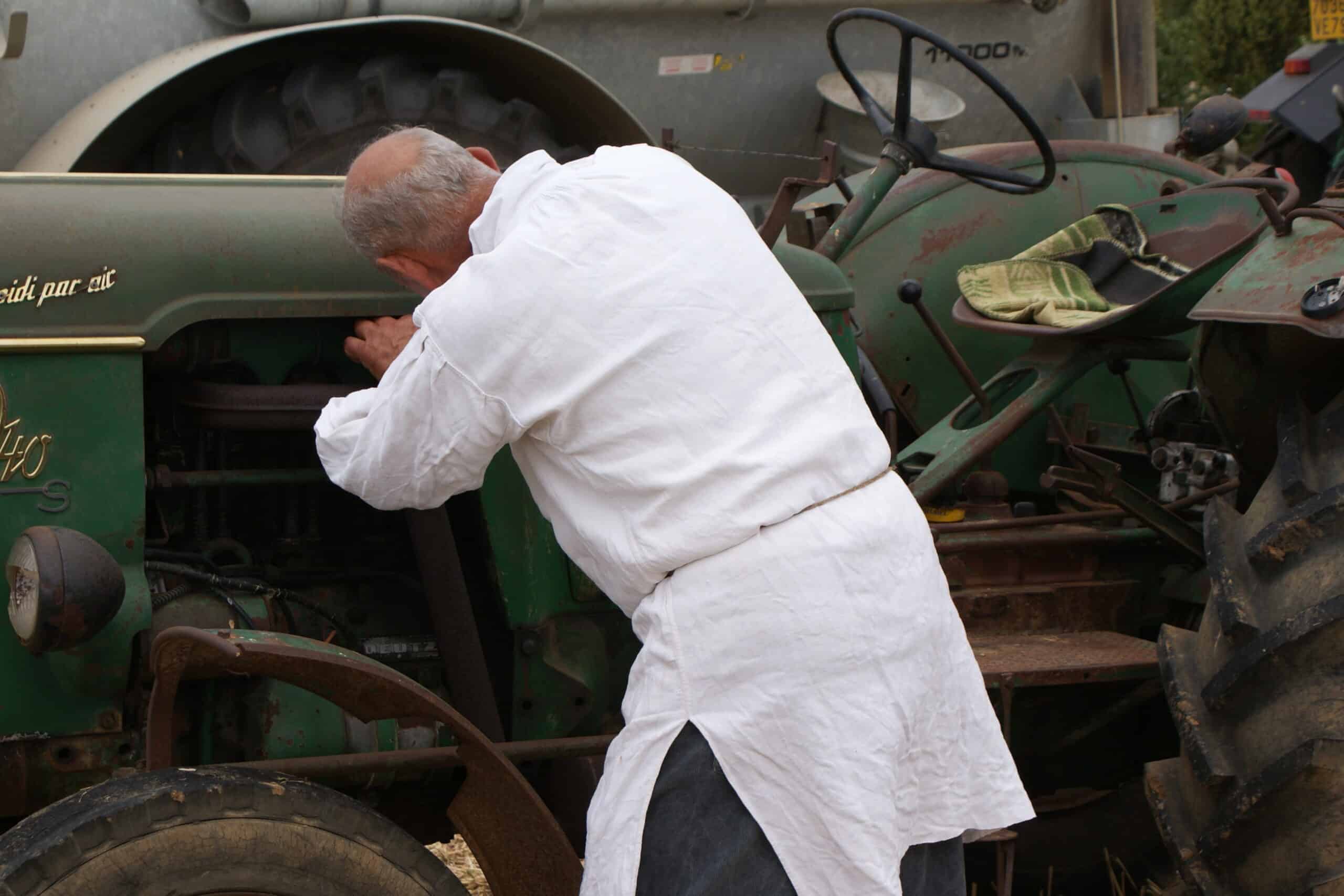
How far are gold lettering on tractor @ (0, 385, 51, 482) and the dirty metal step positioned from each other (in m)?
1.55

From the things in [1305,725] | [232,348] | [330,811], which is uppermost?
[232,348]

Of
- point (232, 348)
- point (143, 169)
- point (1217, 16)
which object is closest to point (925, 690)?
point (232, 348)

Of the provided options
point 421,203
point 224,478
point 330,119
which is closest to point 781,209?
point 421,203

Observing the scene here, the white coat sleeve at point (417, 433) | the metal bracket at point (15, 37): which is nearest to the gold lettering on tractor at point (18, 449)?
the white coat sleeve at point (417, 433)

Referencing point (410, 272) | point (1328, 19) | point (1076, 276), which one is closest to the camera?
point (410, 272)

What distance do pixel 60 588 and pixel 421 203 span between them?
2.25 feet

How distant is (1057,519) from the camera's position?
313 cm

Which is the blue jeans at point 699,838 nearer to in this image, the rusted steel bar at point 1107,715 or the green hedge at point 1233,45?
the rusted steel bar at point 1107,715

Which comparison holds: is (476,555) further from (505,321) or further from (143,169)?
(143,169)

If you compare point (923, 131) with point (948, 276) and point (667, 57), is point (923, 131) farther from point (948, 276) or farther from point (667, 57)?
point (667, 57)

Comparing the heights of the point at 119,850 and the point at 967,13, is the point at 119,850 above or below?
below

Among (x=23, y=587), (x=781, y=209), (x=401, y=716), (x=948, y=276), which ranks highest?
(x=781, y=209)

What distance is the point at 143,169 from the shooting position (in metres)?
4.33

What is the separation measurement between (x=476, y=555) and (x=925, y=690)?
92 centimetres
